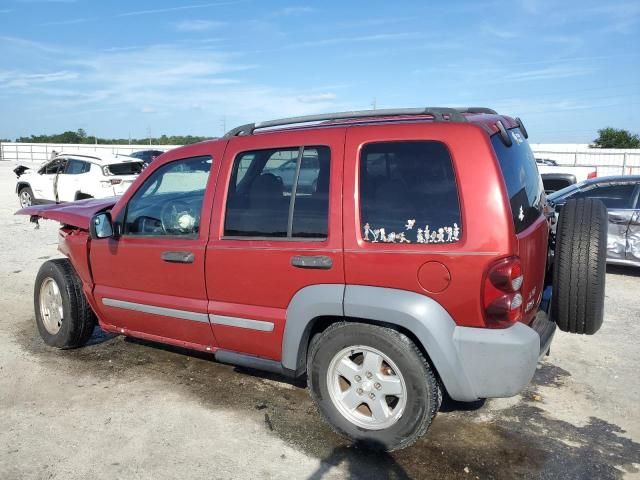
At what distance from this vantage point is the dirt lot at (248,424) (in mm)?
3131

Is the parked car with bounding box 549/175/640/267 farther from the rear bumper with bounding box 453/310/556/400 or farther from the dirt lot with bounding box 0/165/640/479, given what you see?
the rear bumper with bounding box 453/310/556/400

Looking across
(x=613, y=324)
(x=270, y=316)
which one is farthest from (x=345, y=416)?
(x=613, y=324)

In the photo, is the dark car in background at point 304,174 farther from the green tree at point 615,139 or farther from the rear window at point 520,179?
the green tree at point 615,139

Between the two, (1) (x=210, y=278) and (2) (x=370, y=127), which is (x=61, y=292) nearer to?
(1) (x=210, y=278)

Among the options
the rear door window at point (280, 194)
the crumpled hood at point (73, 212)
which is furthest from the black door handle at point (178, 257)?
the crumpled hood at point (73, 212)

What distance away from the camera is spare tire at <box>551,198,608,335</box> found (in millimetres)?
3338

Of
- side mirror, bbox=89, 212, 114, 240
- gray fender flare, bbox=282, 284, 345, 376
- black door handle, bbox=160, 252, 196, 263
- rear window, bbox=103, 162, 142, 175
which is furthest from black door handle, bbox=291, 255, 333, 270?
rear window, bbox=103, 162, 142, 175

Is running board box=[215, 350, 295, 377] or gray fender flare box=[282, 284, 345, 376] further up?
gray fender flare box=[282, 284, 345, 376]

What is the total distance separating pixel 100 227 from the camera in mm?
4195

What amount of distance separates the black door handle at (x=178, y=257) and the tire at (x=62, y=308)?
1308mm

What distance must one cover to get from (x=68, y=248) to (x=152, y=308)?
3.79ft

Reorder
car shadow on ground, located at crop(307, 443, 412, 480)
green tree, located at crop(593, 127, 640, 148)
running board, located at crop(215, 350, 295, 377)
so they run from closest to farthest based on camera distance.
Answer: car shadow on ground, located at crop(307, 443, 412, 480) < running board, located at crop(215, 350, 295, 377) < green tree, located at crop(593, 127, 640, 148)

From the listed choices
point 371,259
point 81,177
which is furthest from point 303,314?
point 81,177

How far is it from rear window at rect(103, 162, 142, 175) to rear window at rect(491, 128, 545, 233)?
12030 mm
